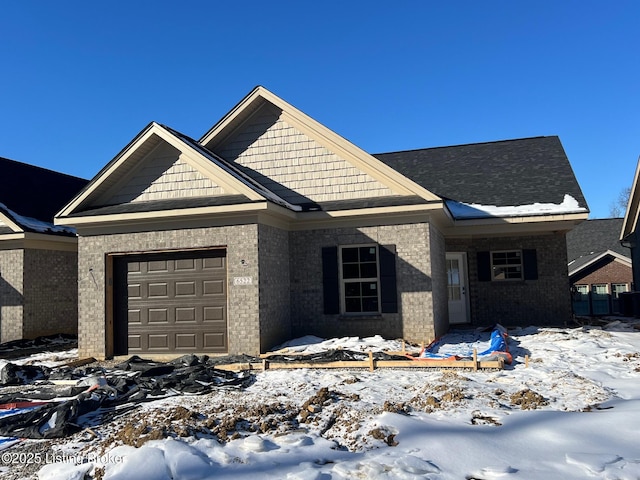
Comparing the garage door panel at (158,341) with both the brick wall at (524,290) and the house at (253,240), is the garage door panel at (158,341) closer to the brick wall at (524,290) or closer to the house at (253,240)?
the house at (253,240)

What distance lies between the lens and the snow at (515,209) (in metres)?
13.5

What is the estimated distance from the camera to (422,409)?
6422mm

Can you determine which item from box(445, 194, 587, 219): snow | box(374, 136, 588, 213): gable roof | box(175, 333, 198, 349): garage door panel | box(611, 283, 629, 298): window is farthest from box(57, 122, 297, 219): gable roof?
box(611, 283, 629, 298): window

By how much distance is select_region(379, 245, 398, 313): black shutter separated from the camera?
11.7 metres

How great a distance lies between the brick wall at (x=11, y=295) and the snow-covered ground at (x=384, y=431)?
9.27 metres

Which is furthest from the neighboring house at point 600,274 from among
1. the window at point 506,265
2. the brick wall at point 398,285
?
the brick wall at point 398,285

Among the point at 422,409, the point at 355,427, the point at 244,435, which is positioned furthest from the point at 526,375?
the point at 244,435

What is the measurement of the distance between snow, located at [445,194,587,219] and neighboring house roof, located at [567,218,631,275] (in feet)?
55.5

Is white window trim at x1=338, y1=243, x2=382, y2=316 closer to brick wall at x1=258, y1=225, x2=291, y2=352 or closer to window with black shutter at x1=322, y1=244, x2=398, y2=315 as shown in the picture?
window with black shutter at x1=322, y1=244, x2=398, y2=315

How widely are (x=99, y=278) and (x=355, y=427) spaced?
318 inches

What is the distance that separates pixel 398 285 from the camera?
11.7 m

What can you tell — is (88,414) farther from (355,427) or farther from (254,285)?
(254,285)

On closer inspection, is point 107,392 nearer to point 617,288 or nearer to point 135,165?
point 135,165

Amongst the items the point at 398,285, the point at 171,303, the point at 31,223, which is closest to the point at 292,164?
the point at 398,285
